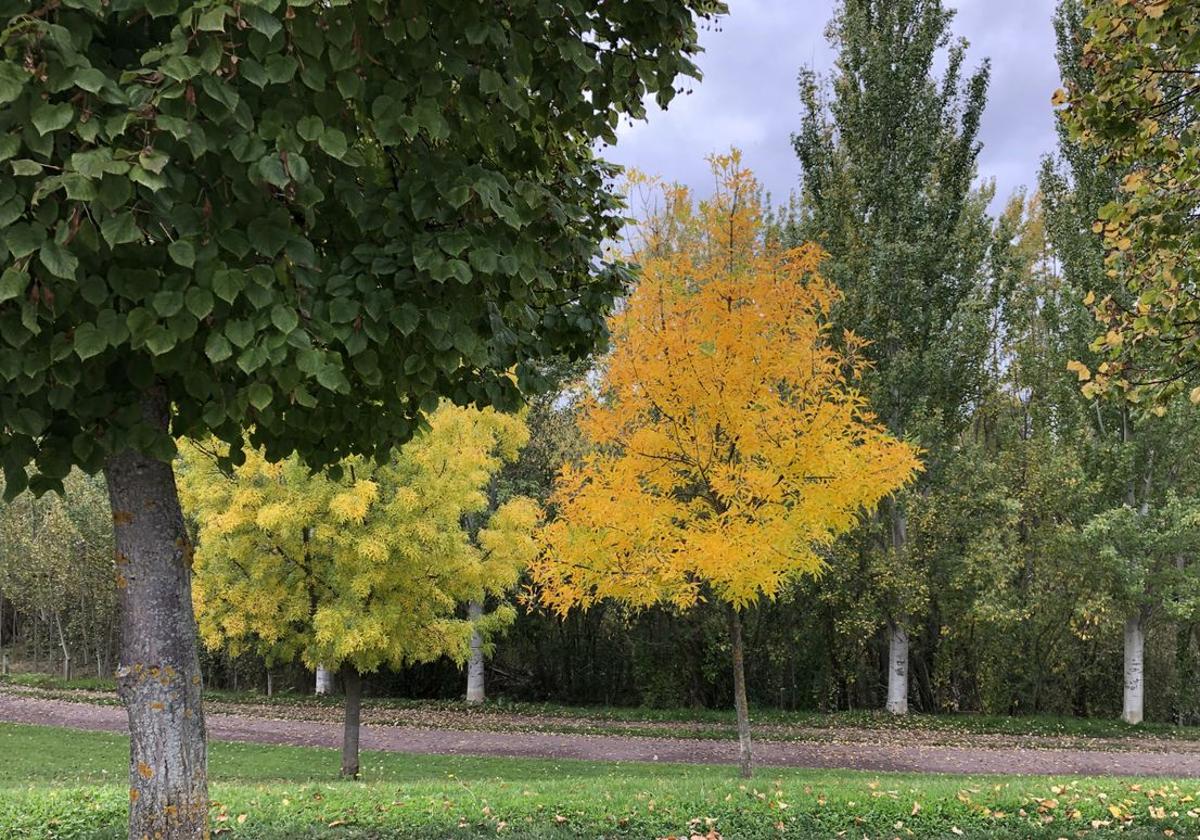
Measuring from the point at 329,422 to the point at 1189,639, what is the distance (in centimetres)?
2302

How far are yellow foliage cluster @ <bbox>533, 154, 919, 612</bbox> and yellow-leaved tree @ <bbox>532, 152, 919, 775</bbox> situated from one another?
2 cm

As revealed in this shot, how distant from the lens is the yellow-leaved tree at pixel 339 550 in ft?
33.1

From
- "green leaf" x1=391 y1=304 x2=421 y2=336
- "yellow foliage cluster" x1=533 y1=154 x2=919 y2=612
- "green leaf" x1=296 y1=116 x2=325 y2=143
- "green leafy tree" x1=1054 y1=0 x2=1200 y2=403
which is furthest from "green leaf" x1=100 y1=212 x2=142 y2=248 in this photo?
"yellow foliage cluster" x1=533 y1=154 x2=919 y2=612

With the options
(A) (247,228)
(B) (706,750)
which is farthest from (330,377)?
(B) (706,750)

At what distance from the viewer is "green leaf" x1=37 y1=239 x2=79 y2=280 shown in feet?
7.00

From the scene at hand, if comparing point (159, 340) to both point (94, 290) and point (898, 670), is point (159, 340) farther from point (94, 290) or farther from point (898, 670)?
point (898, 670)

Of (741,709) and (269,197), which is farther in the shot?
(741,709)

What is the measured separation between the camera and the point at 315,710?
20859 mm

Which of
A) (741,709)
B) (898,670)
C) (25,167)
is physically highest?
(25,167)

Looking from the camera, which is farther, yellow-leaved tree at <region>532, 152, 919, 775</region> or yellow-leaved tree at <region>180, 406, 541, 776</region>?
yellow-leaved tree at <region>180, 406, 541, 776</region>

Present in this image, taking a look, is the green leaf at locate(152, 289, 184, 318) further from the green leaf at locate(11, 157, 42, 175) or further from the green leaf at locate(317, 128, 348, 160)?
the green leaf at locate(317, 128, 348, 160)

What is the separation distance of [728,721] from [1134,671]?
8988mm

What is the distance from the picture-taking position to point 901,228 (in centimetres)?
1770

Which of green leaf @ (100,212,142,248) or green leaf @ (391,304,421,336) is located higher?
green leaf @ (100,212,142,248)
